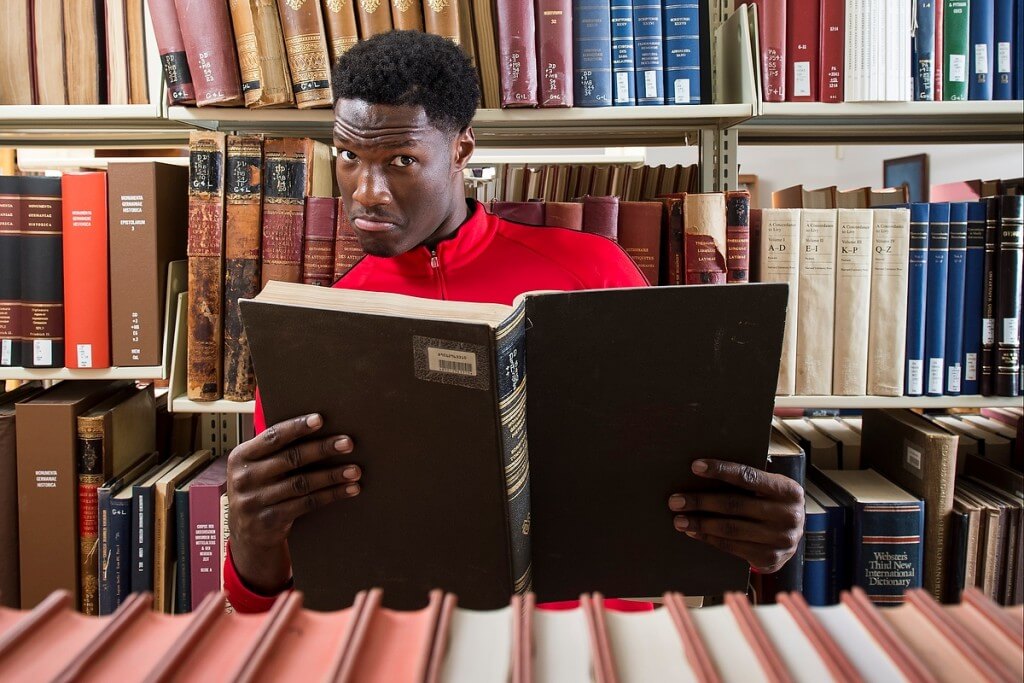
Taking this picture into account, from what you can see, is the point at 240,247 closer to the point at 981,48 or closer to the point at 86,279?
the point at 86,279

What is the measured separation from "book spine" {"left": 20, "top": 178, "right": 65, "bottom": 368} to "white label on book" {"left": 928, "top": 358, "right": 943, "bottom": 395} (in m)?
1.62

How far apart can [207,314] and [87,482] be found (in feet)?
1.30

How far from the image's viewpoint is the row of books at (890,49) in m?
1.36

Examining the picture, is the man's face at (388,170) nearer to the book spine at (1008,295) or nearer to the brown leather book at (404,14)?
the brown leather book at (404,14)

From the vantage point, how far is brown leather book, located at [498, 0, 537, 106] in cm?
131

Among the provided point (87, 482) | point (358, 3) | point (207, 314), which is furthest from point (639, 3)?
point (87, 482)

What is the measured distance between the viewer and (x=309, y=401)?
2.48ft

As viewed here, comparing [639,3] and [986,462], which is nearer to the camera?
[639,3]

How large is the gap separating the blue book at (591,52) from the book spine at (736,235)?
295 millimetres

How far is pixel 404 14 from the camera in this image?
1298 mm

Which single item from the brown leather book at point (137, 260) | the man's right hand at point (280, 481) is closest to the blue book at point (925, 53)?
the man's right hand at point (280, 481)

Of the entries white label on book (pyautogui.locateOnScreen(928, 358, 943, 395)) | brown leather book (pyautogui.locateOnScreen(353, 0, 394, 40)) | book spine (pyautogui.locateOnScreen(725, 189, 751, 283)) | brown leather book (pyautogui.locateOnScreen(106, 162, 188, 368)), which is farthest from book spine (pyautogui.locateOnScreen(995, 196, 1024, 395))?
brown leather book (pyautogui.locateOnScreen(106, 162, 188, 368))

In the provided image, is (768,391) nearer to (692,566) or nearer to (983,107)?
(692,566)

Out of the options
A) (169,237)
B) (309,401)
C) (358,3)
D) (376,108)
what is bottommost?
(309,401)
